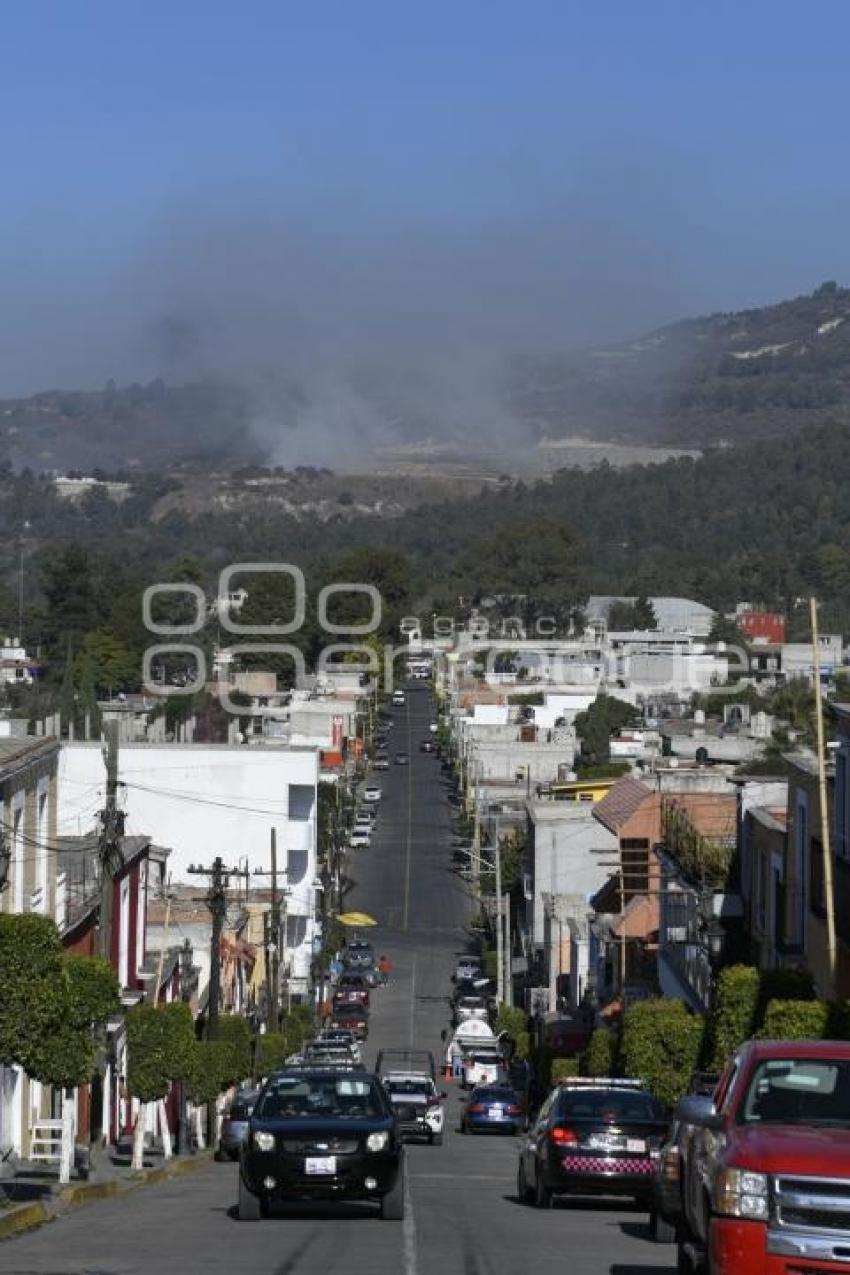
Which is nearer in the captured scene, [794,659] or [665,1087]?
[665,1087]

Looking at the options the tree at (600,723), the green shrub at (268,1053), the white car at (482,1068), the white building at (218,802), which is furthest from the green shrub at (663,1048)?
the tree at (600,723)

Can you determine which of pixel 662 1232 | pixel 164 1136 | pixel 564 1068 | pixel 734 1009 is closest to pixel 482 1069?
pixel 564 1068

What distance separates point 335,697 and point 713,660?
3962 centimetres

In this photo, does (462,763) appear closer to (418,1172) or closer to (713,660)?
(713,660)

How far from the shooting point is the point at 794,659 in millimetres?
184375

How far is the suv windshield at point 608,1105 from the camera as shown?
24797 mm

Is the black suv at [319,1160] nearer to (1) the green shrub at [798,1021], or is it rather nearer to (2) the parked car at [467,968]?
(1) the green shrub at [798,1021]

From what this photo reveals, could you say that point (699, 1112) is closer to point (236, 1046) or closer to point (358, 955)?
point (236, 1046)

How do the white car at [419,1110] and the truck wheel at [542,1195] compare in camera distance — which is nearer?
the truck wheel at [542,1195]

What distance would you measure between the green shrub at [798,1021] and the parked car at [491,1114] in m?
20.7

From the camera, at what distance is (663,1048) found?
38000 mm

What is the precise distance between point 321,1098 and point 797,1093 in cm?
872

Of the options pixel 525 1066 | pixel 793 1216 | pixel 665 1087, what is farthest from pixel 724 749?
pixel 793 1216

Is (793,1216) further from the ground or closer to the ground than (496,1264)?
further from the ground
